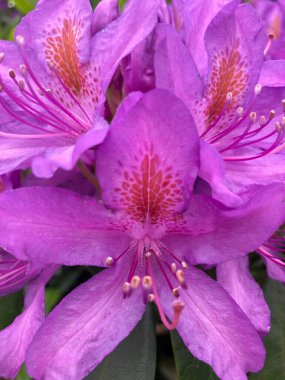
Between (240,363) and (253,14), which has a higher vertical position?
(253,14)

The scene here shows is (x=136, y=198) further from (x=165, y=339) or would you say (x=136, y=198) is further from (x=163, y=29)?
(x=165, y=339)

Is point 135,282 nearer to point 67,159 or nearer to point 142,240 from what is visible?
point 142,240

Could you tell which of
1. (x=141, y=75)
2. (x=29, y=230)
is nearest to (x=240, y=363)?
(x=29, y=230)

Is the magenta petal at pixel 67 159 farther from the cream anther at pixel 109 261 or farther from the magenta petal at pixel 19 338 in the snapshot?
the magenta petal at pixel 19 338

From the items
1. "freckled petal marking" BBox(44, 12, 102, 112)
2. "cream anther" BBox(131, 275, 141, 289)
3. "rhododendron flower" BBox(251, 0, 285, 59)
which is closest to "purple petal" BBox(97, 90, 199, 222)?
"cream anther" BBox(131, 275, 141, 289)

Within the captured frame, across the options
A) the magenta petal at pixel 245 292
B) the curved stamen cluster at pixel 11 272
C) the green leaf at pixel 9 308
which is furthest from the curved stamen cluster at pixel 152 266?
the green leaf at pixel 9 308
